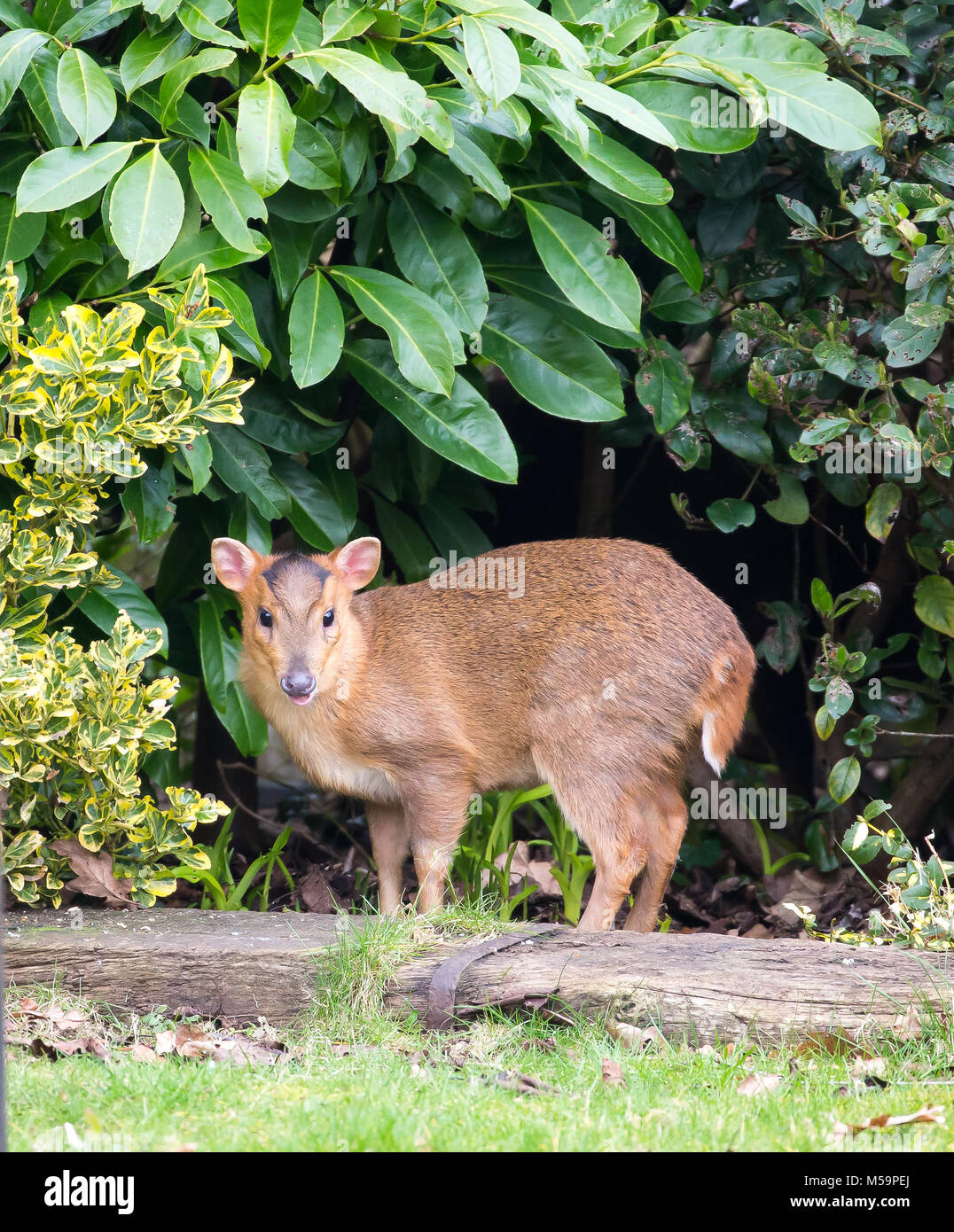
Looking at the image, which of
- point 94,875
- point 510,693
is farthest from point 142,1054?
point 510,693

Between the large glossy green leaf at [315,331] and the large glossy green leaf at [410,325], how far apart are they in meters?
0.14

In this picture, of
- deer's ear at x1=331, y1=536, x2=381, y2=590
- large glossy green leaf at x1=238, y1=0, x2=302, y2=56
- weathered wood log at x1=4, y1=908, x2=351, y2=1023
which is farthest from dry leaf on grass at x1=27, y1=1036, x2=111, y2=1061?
large glossy green leaf at x1=238, y1=0, x2=302, y2=56

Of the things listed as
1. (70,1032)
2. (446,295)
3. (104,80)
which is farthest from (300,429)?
(70,1032)

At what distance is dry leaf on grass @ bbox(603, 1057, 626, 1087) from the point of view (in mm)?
4133

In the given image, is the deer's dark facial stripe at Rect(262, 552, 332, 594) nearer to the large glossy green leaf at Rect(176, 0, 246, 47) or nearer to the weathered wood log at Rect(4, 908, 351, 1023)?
the weathered wood log at Rect(4, 908, 351, 1023)

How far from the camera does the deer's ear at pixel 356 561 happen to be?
639cm

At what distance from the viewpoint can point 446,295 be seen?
5672 mm

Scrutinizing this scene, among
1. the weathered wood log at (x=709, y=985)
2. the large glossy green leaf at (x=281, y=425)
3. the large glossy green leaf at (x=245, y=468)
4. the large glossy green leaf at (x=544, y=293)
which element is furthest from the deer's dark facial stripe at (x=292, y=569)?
the weathered wood log at (x=709, y=985)

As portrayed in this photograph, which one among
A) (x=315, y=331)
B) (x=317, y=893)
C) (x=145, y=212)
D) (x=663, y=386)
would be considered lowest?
(x=317, y=893)

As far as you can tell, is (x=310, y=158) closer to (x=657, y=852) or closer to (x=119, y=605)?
(x=119, y=605)

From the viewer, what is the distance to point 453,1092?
3.95 metres

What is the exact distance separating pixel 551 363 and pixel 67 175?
2155 mm

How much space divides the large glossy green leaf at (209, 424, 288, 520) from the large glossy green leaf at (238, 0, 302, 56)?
165cm

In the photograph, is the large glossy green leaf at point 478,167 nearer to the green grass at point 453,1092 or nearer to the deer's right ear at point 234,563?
the deer's right ear at point 234,563
